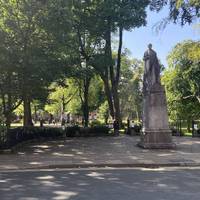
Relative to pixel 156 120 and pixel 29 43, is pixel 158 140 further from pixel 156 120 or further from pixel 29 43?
pixel 29 43

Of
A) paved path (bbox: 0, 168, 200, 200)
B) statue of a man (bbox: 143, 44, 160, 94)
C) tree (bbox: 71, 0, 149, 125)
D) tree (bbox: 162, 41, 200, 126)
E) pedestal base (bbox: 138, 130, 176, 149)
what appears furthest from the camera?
tree (bbox: 162, 41, 200, 126)

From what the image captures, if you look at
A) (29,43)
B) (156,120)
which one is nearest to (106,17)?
(29,43)

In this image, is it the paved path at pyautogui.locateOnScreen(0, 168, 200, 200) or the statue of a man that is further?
the statue of a man

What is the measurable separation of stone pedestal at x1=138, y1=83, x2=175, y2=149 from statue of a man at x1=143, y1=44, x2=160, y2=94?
50cm

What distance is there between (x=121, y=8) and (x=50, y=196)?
30179 millimetres

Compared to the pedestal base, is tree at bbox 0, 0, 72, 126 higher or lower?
higher

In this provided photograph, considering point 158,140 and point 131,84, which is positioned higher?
point 131,84

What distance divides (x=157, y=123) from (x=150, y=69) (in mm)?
2890

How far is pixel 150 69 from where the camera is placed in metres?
23.5

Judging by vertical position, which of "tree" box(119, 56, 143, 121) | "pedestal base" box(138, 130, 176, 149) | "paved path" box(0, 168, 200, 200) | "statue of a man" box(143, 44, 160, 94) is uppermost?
"tree" box(119, 56, 143, 121)

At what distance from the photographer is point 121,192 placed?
10367 mm

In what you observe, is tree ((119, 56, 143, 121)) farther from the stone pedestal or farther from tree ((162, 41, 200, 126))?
the stone pedestal

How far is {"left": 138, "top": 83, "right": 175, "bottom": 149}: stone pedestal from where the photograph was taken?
73.6ft

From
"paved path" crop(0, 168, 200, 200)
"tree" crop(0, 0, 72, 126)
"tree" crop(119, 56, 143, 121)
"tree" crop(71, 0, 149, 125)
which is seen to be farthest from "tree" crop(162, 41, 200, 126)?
"paved path" crop(0, 168, 200, 200)
